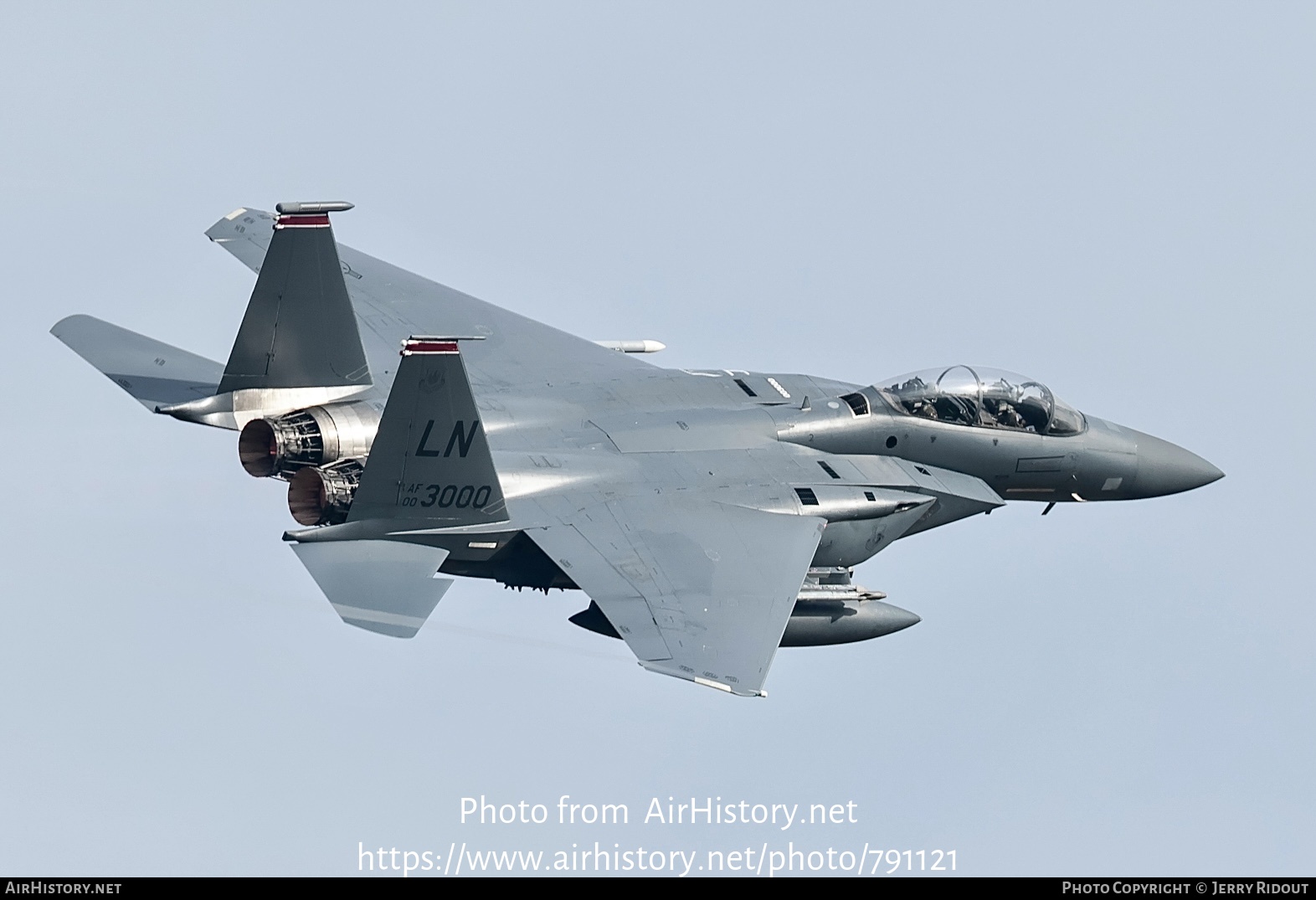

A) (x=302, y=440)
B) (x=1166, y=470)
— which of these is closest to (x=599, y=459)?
(x=302, y=440)

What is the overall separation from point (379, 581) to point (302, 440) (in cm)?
359

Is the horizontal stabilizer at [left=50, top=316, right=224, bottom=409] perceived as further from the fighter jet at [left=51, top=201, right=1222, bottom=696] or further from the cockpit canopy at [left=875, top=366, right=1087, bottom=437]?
the cockpit canopy at [left=875, top=366, right=1087, bottom=437]

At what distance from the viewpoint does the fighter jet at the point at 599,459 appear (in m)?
26.5

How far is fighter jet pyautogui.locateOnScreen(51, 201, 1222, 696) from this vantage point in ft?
86.8

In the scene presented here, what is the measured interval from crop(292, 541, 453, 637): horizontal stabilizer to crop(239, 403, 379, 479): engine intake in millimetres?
2680

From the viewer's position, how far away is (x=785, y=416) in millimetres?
31203

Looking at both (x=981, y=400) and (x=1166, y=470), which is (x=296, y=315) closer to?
(x=981, y=400)

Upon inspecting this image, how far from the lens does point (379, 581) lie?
2598 cm

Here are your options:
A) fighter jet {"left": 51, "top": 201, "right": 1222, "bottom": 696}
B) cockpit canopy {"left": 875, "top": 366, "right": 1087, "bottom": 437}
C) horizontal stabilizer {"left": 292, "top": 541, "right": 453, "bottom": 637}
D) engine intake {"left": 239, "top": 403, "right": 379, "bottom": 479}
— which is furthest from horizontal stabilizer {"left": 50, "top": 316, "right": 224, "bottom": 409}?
cockpit canopy {"left": 875, "top": 366, "right": 1087, "bottom": 437}

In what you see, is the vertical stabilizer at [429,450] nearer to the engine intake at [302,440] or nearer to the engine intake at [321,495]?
the engine intake at [321,495]

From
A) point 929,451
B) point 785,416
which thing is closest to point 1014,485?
point 929,451

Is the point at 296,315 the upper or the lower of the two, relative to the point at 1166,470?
upper

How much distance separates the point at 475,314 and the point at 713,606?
9.23 metres

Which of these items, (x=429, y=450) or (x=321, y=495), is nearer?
(x=429, y=450)
